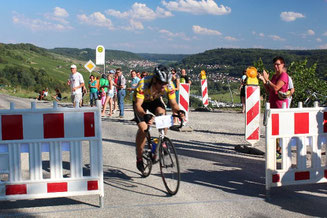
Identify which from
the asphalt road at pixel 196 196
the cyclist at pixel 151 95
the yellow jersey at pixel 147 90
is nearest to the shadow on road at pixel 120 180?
the asphalt road at pixel 196 196

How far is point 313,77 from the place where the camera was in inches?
577

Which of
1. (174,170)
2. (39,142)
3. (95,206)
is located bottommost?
(95,206)

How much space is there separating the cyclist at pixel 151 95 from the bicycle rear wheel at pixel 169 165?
0.41 m

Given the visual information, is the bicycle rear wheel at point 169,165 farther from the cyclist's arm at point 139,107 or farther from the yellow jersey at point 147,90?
the yellow jersey at point 147,90

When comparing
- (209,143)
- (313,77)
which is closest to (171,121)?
(209,143)

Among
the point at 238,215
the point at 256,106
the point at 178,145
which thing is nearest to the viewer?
the point at 238,215

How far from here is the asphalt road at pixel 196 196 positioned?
16.8ft

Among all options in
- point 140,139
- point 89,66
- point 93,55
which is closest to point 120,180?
point 140,139

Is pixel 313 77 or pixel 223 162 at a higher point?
pixel 313 77

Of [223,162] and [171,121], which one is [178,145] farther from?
[171,121]

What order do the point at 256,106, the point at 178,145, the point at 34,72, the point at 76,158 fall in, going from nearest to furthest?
the point at 76,158
the point at 256,106
the point at 178,145
the point at 34,72

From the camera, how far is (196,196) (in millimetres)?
5816

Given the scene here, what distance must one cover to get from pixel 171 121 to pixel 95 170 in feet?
4.31

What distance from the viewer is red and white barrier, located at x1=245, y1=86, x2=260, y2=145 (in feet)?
31.1
